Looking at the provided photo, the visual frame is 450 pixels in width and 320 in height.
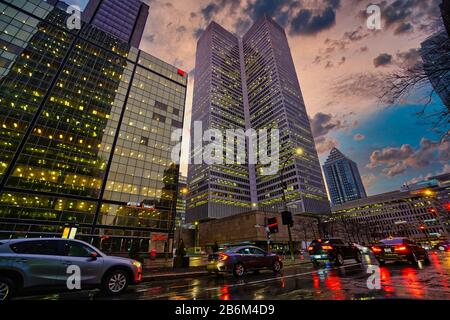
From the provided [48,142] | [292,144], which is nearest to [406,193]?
[292,144]

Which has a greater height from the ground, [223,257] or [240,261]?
[223,257]

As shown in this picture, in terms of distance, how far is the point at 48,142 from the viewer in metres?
41.4

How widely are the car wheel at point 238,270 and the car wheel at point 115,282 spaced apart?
5484mm

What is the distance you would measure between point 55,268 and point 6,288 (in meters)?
0.93

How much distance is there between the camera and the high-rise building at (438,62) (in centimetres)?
562

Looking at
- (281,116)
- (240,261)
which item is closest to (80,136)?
(240,261)

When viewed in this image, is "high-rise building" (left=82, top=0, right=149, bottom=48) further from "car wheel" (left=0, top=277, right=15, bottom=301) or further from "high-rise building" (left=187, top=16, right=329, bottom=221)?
"car wheel" (left=0, top=277, right=15, bottom=301)

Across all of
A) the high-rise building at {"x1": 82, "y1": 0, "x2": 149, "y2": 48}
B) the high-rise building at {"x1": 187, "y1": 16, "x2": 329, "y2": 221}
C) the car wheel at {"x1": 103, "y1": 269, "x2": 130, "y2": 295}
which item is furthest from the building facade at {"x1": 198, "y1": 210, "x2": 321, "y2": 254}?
the high-rise building at {"x1": 82, "y1": 0, "x2": 149, "y2": 48}

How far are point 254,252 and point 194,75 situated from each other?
7416 inches

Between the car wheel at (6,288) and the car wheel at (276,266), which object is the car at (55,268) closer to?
the car wheel at (6,288)

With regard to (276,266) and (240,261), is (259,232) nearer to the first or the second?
(276,266)

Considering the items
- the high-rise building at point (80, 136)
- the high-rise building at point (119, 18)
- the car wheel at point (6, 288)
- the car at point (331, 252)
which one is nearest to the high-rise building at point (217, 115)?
the high-rise building at point (119, 18)

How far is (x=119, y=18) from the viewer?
11431cm

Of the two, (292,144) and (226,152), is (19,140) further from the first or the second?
(292,144)
